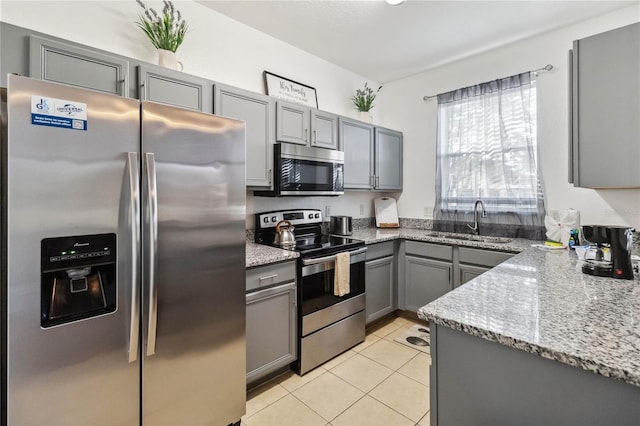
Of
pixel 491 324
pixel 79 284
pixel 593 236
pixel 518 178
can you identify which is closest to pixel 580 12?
pixel 518 178

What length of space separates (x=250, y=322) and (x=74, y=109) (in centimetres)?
142

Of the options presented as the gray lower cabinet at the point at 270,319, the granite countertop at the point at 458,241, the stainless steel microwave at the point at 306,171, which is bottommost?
the gray lower cabinet at the point at 270,319

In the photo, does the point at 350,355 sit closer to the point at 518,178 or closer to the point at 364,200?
the point at 364,200

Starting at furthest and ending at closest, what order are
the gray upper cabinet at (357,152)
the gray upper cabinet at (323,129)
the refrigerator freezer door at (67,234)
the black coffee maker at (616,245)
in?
the gray upper cabinet at (357,152), the gray upper cabinet at (323,129), the black coffee maker at (616,245), the refrigerator freezer door at (67,234)

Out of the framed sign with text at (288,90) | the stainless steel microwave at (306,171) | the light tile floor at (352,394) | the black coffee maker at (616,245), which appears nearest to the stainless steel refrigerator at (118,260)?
the light tile floor at (352,394)

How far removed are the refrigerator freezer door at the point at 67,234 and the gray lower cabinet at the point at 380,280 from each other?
1.98 meters

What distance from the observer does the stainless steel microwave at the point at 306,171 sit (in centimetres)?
242

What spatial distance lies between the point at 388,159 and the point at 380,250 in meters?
1.20

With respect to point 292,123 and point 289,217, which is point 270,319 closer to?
point 289,217

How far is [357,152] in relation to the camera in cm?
320

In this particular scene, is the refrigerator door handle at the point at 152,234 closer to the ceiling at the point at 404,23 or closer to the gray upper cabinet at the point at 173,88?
the gray upper cabinet at the point at 173,88

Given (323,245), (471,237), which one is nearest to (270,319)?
(323,245)

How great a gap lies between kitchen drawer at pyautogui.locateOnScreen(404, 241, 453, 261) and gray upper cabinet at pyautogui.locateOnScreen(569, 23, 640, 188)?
3.67 ft

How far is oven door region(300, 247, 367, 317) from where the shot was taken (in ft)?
7.23
